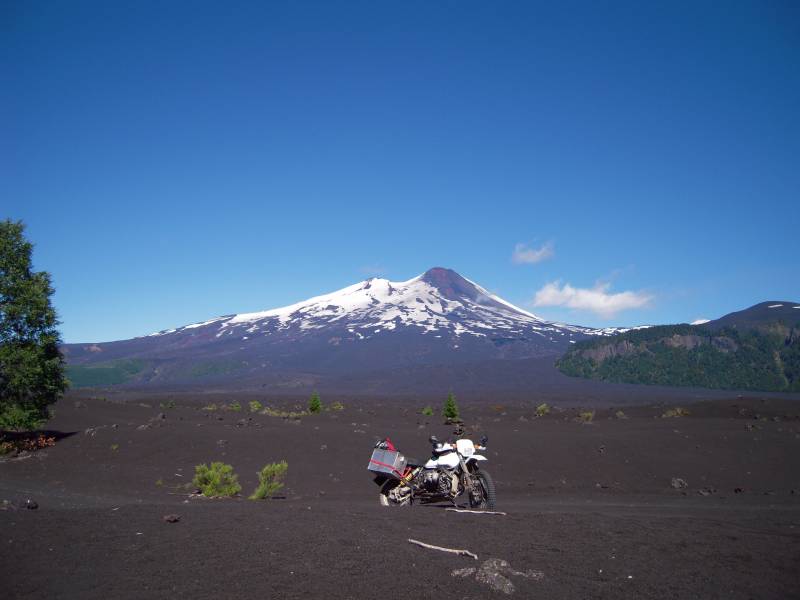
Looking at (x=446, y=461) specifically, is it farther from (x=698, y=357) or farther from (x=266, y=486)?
(x=698, y=357)

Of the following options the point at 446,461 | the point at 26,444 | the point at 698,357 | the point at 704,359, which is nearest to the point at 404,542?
the point at 446,461

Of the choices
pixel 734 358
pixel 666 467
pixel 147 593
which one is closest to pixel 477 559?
pixel 147 593

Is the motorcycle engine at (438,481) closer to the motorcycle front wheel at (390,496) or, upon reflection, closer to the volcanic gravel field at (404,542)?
the motorcycle front wheel at (390,496)

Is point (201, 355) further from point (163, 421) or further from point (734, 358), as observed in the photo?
point (163, 421)

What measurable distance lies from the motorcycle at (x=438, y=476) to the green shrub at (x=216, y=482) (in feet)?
14.6

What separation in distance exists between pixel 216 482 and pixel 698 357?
3428 inches

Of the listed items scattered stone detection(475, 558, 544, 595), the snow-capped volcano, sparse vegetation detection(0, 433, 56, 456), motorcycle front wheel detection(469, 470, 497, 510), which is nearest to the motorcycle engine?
motorcycle front wheel detection(469, 470, 497, 510)

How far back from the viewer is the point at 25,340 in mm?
19906

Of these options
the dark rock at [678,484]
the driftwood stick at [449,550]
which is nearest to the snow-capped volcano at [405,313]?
the dark rock at [678,484]

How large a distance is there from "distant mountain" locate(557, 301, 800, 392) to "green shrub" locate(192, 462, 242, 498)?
74.9 meters

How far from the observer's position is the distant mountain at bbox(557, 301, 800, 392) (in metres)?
77.4

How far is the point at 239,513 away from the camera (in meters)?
7.42

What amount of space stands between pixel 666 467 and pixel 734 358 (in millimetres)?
76586

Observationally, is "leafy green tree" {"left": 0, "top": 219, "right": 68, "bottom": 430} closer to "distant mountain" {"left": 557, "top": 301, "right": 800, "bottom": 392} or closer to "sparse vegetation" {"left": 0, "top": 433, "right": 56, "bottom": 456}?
"sparse vegetation" {"left": 0, "top": 433, "right": 56, "bottom": 456}
